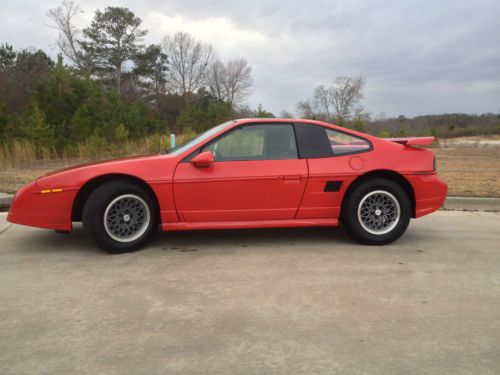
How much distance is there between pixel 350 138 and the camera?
15.2 ft

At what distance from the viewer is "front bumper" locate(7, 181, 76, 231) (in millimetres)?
4070

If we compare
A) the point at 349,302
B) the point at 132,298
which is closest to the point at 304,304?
the point at 349,302

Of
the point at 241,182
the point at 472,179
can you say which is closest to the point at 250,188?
the point at 241,182

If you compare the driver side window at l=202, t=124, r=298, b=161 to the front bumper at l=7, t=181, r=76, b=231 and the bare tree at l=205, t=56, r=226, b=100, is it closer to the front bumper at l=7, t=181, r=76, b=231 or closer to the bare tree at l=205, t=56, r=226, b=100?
the front bumper at l=7, t=181, r=76, b=231

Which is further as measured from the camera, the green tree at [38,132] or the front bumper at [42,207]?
the green tree at [38,132]

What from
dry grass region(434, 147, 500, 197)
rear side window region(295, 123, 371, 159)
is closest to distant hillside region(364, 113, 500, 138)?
dry grass region(434, 147, 500, 197)

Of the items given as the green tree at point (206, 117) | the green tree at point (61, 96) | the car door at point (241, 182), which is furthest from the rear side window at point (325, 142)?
the green tree at point (206, 117)

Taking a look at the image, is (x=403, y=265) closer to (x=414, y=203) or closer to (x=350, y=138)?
(x=414, y=203)

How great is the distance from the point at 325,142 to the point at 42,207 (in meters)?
2.96

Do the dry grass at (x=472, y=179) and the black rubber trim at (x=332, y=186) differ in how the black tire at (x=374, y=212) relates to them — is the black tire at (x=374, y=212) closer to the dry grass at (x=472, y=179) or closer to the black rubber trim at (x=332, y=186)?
the black rubber trim at (x=332, y=186)

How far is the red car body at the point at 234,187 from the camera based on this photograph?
4105 mm

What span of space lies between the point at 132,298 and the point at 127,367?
36.9 inches

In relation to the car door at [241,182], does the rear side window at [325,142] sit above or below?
above

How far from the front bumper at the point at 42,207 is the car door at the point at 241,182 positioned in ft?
3.54
